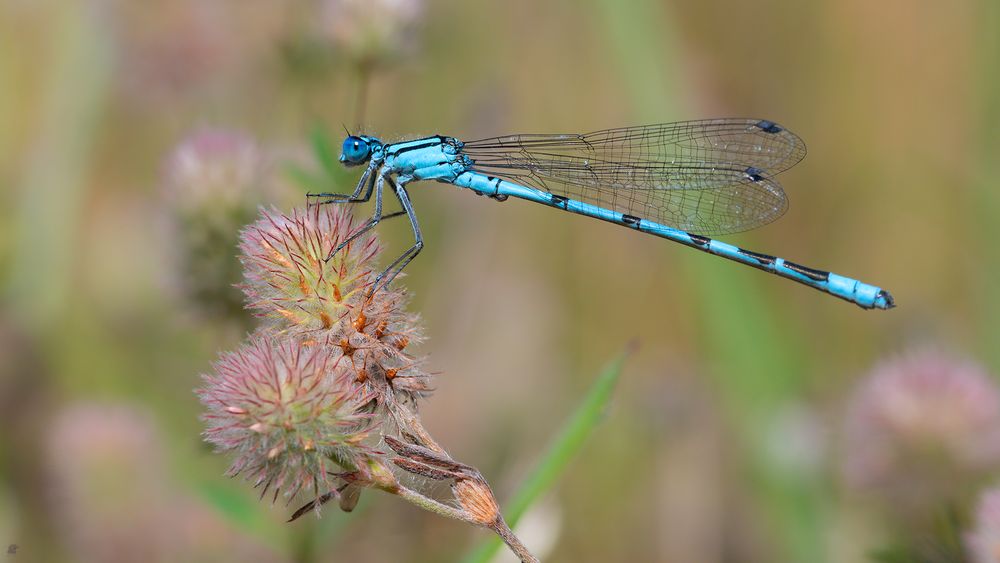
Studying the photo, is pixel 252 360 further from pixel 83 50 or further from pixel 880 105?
pixel 880 105

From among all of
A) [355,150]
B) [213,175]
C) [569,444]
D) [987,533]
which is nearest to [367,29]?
[355,150]

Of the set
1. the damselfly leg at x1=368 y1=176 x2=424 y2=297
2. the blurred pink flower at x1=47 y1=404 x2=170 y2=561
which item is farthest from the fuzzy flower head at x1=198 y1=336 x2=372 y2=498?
the blurred pink flower at x1=47 y1=404 x2=170 y2=561

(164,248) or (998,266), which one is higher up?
(998,266)

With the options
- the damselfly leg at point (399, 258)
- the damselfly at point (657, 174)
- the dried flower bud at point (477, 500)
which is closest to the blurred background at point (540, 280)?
the damselfly leg at point (399, 258)

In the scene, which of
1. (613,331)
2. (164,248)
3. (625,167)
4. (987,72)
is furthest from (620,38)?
(164,248)

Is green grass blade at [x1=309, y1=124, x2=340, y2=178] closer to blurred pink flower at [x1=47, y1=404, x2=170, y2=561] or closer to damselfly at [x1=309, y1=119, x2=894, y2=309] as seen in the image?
damselfly at [x1=309, y1=119, x2=894, y2=309]

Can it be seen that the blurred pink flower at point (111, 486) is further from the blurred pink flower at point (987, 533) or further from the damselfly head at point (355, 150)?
the blurred pink flower at point (987, 533)
